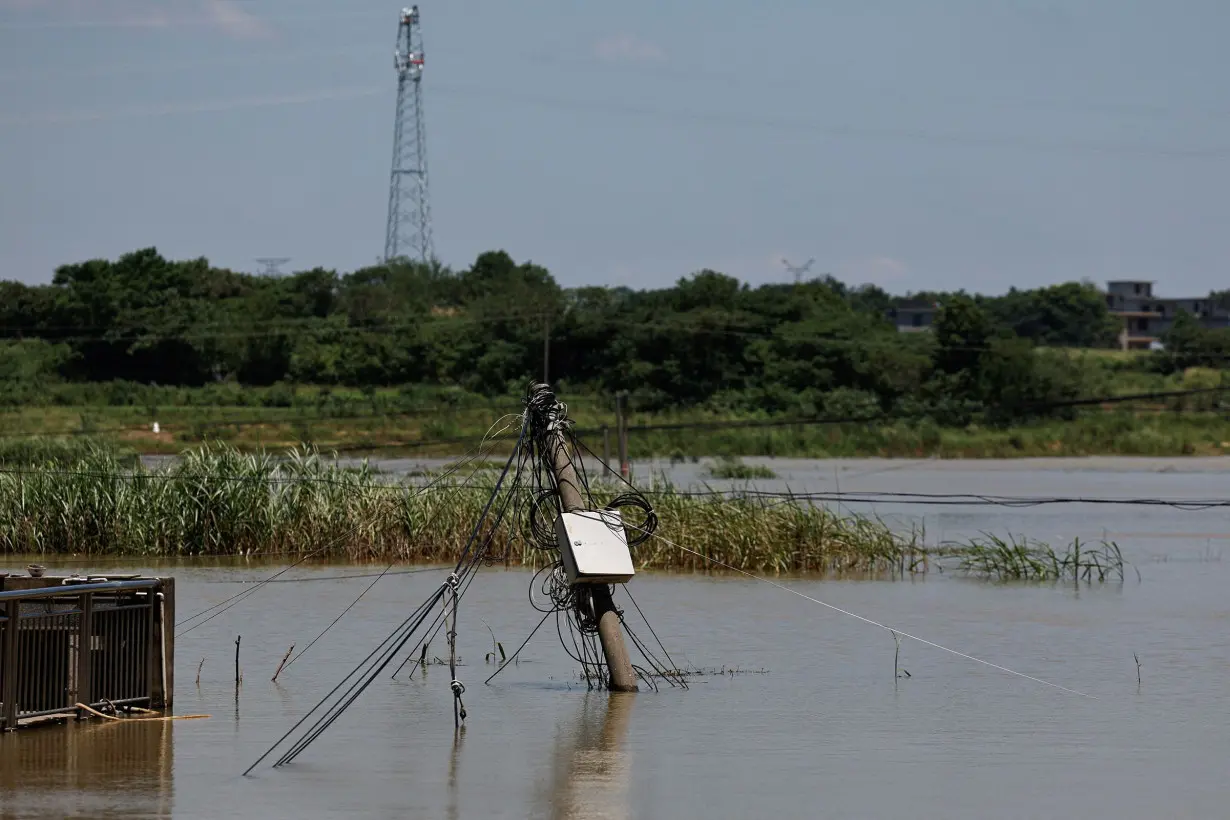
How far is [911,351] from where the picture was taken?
76.4m

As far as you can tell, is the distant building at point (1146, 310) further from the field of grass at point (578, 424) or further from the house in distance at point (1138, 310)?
the field of grass at point (578, 424)

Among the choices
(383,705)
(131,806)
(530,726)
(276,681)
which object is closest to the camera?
(131,806)

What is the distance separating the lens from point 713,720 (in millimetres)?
13000

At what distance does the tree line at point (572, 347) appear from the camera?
71.6 meters

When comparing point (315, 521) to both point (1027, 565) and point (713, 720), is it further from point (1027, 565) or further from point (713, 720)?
point (713, 720)

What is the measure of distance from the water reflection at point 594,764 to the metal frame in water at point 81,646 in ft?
9.36

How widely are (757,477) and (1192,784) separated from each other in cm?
3726

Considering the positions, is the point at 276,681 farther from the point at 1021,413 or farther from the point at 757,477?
the point at 1021,413

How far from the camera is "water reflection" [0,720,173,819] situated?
9359 mm

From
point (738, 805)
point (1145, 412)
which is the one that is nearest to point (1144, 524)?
point (738, 805)

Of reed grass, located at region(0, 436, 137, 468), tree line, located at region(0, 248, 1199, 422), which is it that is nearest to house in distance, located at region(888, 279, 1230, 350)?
tree line, located at region(0, 248, 1199, 422)

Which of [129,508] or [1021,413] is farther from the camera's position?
[1021,413]

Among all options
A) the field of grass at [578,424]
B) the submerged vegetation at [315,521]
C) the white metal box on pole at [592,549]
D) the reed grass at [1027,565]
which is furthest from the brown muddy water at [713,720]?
the field of grass at [578,424]

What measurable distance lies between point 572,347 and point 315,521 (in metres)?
49.9
